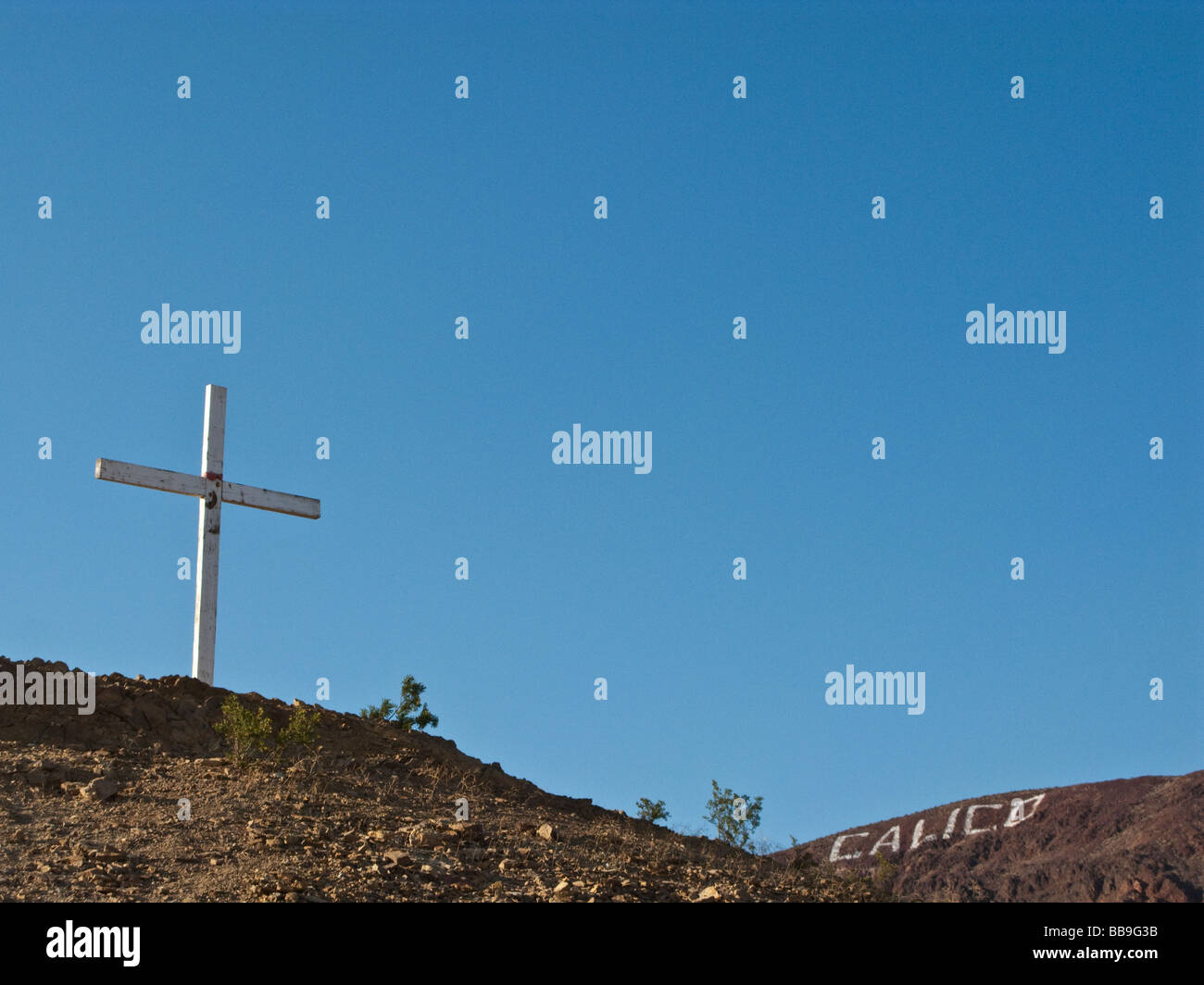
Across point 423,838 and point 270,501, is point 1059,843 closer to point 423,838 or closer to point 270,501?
point 270,501

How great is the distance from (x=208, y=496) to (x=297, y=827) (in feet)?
27.6

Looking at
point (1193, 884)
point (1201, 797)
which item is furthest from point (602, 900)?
point (1201, 797)

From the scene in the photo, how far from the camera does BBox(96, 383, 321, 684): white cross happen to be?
1919 cm

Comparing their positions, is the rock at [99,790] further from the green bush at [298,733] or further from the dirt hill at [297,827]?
Answer: the green bush at [298,733]

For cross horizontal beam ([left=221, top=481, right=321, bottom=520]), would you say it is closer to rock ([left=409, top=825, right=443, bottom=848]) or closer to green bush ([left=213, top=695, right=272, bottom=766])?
green bush ([left=213, top=695, right=272, bottom=766])

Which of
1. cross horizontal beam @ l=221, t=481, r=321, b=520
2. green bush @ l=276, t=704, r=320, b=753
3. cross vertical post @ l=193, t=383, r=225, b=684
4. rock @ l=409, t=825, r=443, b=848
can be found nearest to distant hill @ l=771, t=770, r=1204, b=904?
cross horizontal beam @ l=221, t=481, r=321, b=520

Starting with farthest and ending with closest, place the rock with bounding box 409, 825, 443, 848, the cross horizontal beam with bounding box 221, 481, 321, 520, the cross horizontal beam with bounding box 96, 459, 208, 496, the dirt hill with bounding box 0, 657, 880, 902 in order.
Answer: the cross horizontal beam with bounding box 221, 481, 321, 520
the cross horizontal beam with bounding box 96, 459, 208, 496
the rock with bounding box 409, 825, 443, 848
the dirt hill with bounding box 0, 657, 880, 902

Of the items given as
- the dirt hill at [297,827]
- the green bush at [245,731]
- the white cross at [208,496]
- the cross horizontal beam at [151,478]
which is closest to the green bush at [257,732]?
the green bush at [245,731]

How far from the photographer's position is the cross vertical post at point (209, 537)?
1919 cm

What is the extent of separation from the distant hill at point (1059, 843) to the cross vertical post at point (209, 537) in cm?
2906

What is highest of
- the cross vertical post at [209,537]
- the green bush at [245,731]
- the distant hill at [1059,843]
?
the cross vertical post at [209,537]
